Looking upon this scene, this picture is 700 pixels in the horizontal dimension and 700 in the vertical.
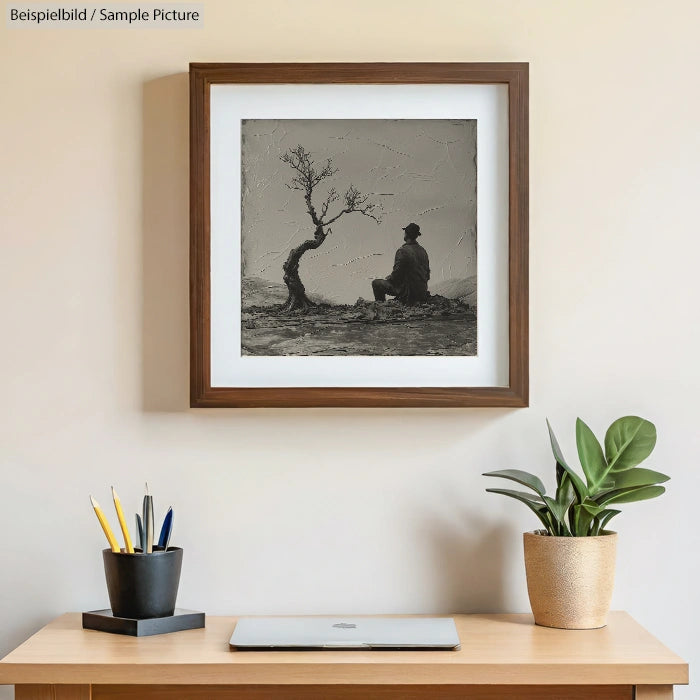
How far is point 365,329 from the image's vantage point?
1.34m

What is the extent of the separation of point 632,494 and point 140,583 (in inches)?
27.1

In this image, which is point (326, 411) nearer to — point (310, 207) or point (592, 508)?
point (310, 207)

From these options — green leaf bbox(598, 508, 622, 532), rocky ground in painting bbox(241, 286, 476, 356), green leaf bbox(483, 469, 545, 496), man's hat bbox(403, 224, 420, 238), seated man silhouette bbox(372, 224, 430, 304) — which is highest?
man's hat bbox(403, 224, 420, 238)

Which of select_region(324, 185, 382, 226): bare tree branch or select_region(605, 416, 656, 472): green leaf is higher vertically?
select_region(324, 185, 382, 226): bare tree branch

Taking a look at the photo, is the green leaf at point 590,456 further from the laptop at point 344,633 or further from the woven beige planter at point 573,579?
the laptop at point 344,633

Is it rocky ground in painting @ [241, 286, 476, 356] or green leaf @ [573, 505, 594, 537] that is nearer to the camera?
green leaf @ [573, 505, 594, 537]

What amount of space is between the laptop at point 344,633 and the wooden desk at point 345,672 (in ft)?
0.04

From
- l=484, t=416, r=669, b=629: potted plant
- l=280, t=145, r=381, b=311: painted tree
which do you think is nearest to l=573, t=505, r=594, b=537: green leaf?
l=484, t=416, r=669, b=629: potted plant

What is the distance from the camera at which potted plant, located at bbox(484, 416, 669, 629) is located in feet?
3.91

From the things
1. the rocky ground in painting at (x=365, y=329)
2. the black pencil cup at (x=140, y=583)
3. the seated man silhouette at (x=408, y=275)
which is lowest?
the black pencil cup at (x=140, y=583)

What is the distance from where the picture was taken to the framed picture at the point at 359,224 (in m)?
1.33

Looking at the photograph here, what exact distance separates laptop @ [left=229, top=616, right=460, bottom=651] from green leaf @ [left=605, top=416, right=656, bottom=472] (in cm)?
33

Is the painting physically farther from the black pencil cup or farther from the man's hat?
the black pencil cup

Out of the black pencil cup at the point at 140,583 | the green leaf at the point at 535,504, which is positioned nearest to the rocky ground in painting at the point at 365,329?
the green leaf at the point at 535,504
